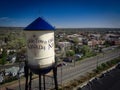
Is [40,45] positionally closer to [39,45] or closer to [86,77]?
[39,45]

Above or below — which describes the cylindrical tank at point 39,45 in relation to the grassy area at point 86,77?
above

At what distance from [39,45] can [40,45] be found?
0.06 m

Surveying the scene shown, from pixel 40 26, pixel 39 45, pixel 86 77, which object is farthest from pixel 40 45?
pixel 86 77

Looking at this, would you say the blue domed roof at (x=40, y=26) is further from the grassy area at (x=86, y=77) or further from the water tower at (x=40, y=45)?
the grassy area at (x=86, y=77)

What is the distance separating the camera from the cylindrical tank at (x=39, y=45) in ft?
35.5

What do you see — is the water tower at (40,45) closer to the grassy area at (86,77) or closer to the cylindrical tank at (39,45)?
the cylindrical tank at (39,45)

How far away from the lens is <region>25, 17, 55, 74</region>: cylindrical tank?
10.8 metres

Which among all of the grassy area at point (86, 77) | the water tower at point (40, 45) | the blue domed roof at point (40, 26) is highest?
the blue domed roof at point (40, 26)

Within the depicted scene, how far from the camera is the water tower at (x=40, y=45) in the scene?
35.5 ft

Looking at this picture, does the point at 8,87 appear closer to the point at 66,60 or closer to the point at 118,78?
the point at 118,78

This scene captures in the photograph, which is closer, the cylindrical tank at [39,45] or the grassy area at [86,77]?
the cylindrical tank at [39,45]

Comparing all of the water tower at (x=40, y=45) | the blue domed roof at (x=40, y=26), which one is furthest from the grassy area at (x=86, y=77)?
the blue domed roof at (x=40, y=26)

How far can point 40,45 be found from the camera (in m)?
10.8

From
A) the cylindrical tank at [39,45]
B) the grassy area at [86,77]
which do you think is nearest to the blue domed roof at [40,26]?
the cylindrical tank at [39,45]
